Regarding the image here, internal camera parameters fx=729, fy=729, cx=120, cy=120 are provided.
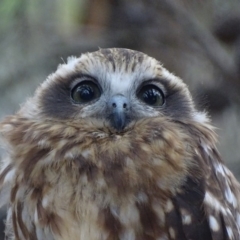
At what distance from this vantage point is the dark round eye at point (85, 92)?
3.34 meters

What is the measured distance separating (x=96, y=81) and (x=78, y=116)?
0.67 ft

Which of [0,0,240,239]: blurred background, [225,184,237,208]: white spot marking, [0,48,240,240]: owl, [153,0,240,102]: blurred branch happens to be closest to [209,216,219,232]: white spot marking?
[0,48,240,240]: owl

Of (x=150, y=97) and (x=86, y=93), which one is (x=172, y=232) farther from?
(x=86, y=93)

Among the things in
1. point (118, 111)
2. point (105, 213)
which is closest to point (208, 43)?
point (118, 111)

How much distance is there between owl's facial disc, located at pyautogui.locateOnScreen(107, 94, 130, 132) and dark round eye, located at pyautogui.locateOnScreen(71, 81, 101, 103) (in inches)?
4.2

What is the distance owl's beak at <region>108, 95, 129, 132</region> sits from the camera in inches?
126

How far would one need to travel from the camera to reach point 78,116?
329cm

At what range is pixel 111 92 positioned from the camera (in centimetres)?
336

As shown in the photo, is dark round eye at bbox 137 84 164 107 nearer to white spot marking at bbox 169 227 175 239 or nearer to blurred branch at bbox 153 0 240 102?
white spot marking at bbox 169 227 175 239

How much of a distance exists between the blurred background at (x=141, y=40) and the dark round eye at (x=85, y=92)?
4.79 feet

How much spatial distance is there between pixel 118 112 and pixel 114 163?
23 cm

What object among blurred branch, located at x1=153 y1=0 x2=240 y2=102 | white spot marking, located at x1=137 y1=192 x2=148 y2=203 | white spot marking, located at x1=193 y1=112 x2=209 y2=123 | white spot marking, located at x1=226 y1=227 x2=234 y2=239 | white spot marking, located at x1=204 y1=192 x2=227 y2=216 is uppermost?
blurred branch, located at x1=153 y1=0 x2=240 y2=102

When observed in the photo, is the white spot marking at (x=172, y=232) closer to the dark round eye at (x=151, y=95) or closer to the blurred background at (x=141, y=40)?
the dark round eye at (x=151, y=95)

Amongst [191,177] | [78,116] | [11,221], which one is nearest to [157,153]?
[191,177]
